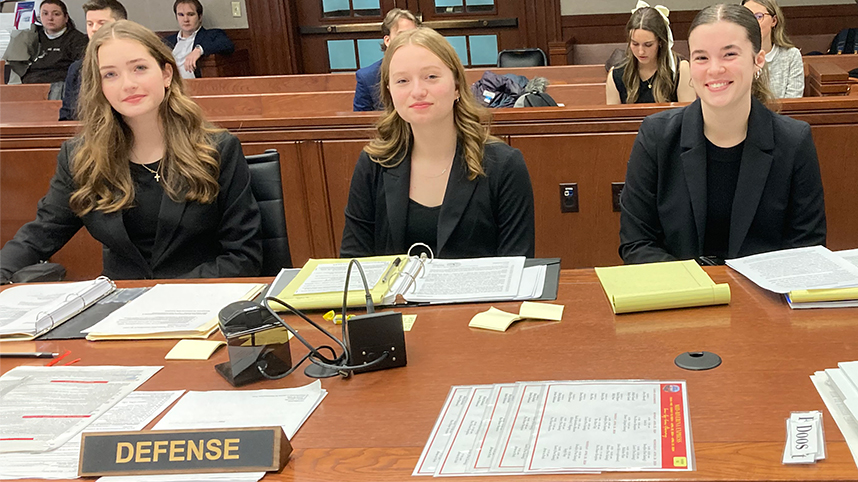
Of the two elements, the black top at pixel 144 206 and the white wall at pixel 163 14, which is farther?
the white wall at pixel 163 14

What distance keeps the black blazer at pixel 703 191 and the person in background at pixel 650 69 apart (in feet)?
7.31

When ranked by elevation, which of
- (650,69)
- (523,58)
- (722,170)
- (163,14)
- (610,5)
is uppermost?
(163,14)


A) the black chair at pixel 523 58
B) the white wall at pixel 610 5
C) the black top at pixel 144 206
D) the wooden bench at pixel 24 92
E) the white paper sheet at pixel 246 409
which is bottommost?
the white paper sheet at pixel 246 409

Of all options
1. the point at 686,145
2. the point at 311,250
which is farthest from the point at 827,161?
the point at 311,250

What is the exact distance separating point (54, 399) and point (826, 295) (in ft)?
4.95

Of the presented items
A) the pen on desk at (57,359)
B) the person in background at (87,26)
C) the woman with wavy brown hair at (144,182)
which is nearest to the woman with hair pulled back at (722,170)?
the woman with wavy brown hair at (144,182)

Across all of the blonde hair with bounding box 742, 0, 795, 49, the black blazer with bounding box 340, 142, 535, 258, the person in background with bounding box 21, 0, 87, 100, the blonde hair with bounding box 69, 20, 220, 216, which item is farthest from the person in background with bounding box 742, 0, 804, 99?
Result: the person in background with bounding box 21, 0, 87, 100

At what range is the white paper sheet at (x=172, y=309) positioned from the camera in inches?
70.9

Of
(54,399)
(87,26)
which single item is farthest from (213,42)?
(54,399)

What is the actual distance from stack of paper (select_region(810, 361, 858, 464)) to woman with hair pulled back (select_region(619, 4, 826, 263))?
0.88 metres

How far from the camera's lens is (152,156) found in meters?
2.57

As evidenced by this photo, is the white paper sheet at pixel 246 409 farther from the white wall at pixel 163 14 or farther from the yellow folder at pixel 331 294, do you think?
the white wall at pixel 163 14

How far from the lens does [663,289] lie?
1717 mm

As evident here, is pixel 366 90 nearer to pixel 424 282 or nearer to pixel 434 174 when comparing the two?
pixel 434 174
